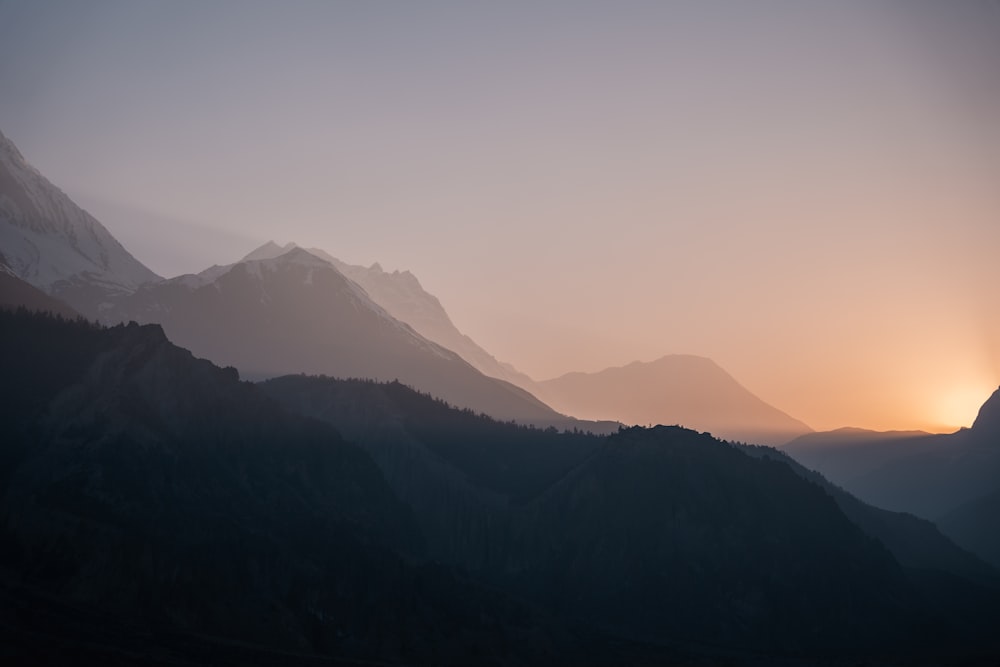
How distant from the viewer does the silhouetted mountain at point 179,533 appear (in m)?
136


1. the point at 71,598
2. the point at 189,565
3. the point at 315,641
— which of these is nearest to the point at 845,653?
the point at 315,641

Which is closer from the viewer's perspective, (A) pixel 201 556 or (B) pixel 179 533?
(A) pixel 201 556

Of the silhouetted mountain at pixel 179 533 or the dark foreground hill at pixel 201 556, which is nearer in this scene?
the dark foreground hill at pixel 201 556

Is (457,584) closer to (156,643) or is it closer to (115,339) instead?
(156,643)

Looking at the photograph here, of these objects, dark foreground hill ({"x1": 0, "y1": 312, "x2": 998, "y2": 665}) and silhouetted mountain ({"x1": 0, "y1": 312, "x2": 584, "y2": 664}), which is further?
silhouetted mountain ({"x1": 0, "y1": 312, "x2": 584, "y2": 664})

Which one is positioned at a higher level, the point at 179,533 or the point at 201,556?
the point at 179,533

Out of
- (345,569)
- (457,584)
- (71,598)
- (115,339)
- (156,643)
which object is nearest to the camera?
(156,643)

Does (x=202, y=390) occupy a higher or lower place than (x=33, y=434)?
higher

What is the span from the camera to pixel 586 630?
7111 inches

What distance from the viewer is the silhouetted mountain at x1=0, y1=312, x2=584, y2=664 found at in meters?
136

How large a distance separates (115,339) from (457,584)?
72062mm

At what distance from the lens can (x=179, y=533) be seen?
154m

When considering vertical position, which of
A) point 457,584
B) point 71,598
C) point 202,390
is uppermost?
point 202,390

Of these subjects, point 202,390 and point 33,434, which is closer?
point 33,434
